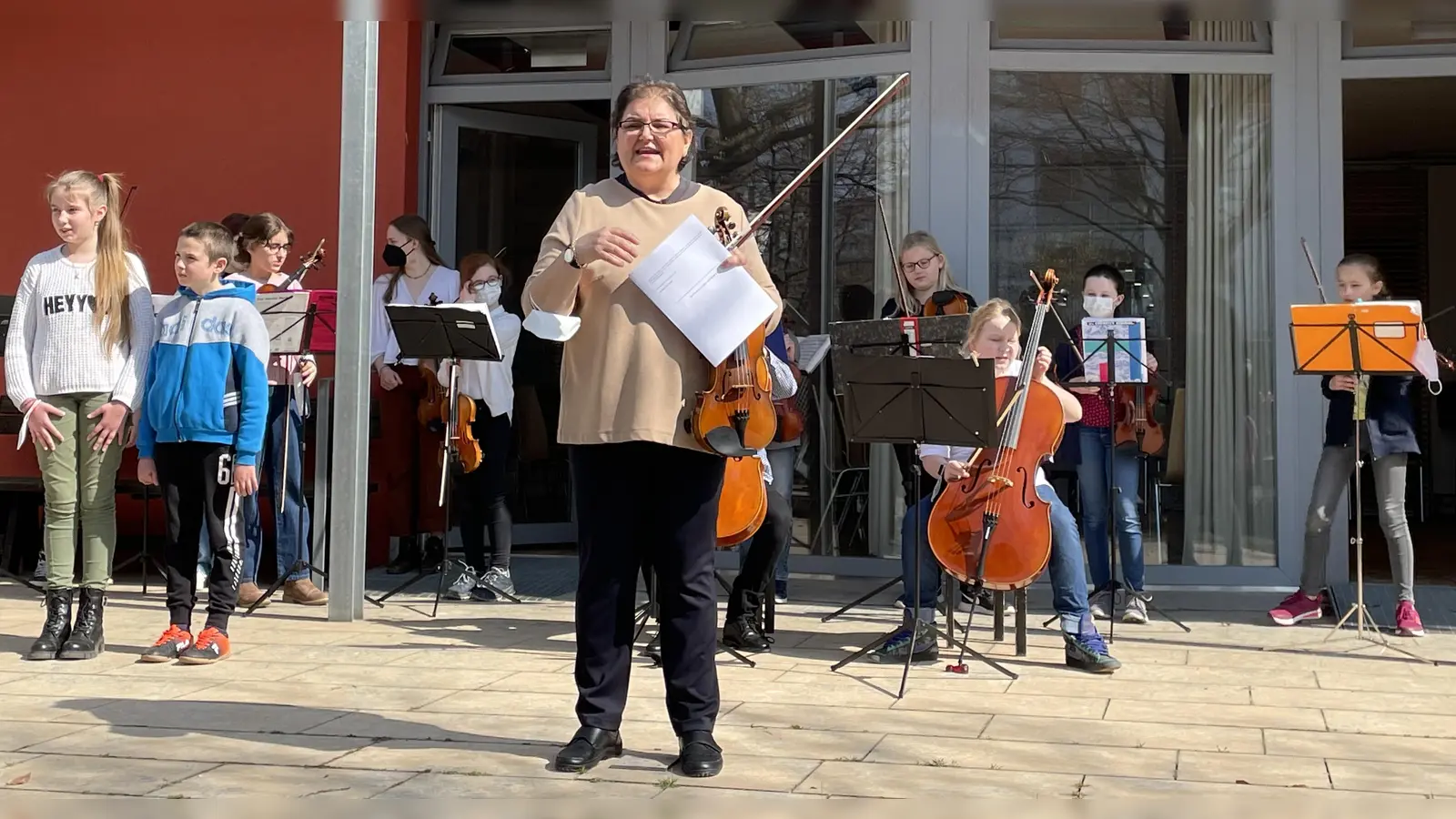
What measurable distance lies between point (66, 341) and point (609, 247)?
2681mm

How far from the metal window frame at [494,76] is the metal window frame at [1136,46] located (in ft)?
7.17

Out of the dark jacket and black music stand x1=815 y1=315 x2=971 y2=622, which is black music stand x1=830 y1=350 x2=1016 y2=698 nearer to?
black music stand x1=815 y1=315 x2=971 y2=622

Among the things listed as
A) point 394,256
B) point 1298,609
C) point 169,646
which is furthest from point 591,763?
point 394,256

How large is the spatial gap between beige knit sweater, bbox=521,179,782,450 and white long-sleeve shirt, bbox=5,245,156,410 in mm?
2260

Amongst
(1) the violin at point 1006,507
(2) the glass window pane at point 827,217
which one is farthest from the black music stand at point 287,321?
(1) the violin at point 1006,507

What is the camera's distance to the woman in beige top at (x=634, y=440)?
3.61m

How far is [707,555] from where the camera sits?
12.4ft

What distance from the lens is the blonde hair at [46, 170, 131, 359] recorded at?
529cm

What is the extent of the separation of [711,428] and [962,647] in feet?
6.31

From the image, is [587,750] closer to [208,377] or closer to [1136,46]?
[208,377]

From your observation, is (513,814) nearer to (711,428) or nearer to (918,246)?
(711,428)

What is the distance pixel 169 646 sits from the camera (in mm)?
5246

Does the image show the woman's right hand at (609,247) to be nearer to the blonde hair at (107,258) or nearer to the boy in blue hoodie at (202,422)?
the boy in blue hoodie at (202,422)

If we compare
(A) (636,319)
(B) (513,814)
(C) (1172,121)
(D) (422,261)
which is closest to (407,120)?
(D) (422,261)
